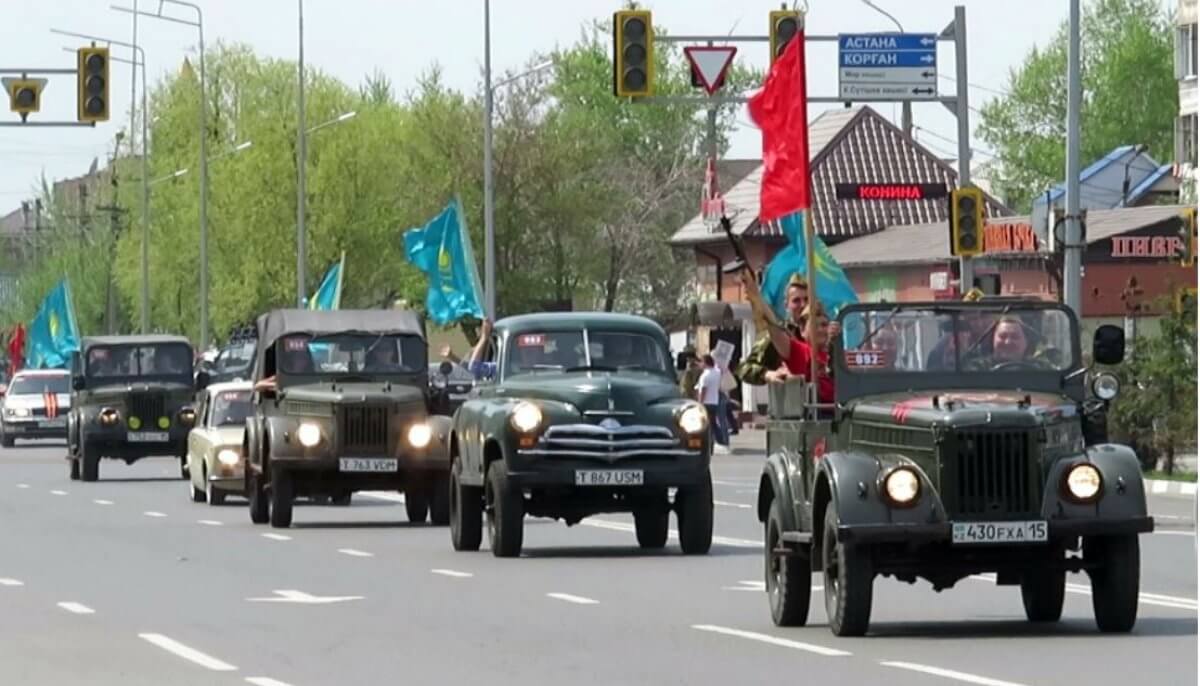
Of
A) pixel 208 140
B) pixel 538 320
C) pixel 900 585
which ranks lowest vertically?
pixel 900 585

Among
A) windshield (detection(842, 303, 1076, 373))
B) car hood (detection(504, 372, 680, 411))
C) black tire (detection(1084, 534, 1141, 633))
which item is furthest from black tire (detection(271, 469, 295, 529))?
black tire (detection(1084, 534, 1141, 633))

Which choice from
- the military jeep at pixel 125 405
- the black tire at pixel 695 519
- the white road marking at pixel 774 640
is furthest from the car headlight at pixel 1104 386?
the military jeep at pixel 125 405

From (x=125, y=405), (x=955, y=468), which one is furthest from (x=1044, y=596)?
(x=125, y=405)

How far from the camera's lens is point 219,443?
37.1 metres

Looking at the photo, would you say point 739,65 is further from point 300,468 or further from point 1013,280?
point 300,468

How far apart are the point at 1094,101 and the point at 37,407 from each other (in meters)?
64.0

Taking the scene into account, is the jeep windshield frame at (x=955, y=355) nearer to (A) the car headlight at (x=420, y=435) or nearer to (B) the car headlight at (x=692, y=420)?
(B) the car headlight at (x=692, y=420)

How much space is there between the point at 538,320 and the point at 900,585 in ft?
18.3

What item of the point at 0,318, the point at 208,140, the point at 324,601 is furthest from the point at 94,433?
the point at 0,318

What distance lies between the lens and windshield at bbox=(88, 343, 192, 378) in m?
47.7

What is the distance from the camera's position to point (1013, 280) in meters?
74.6

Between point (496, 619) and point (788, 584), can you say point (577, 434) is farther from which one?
point (788, 584)

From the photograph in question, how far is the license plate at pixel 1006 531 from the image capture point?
651 inches

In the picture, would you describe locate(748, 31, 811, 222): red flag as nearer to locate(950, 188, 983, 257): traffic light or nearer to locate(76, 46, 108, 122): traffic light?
locate(950, 188, 983, 257): traffic light
